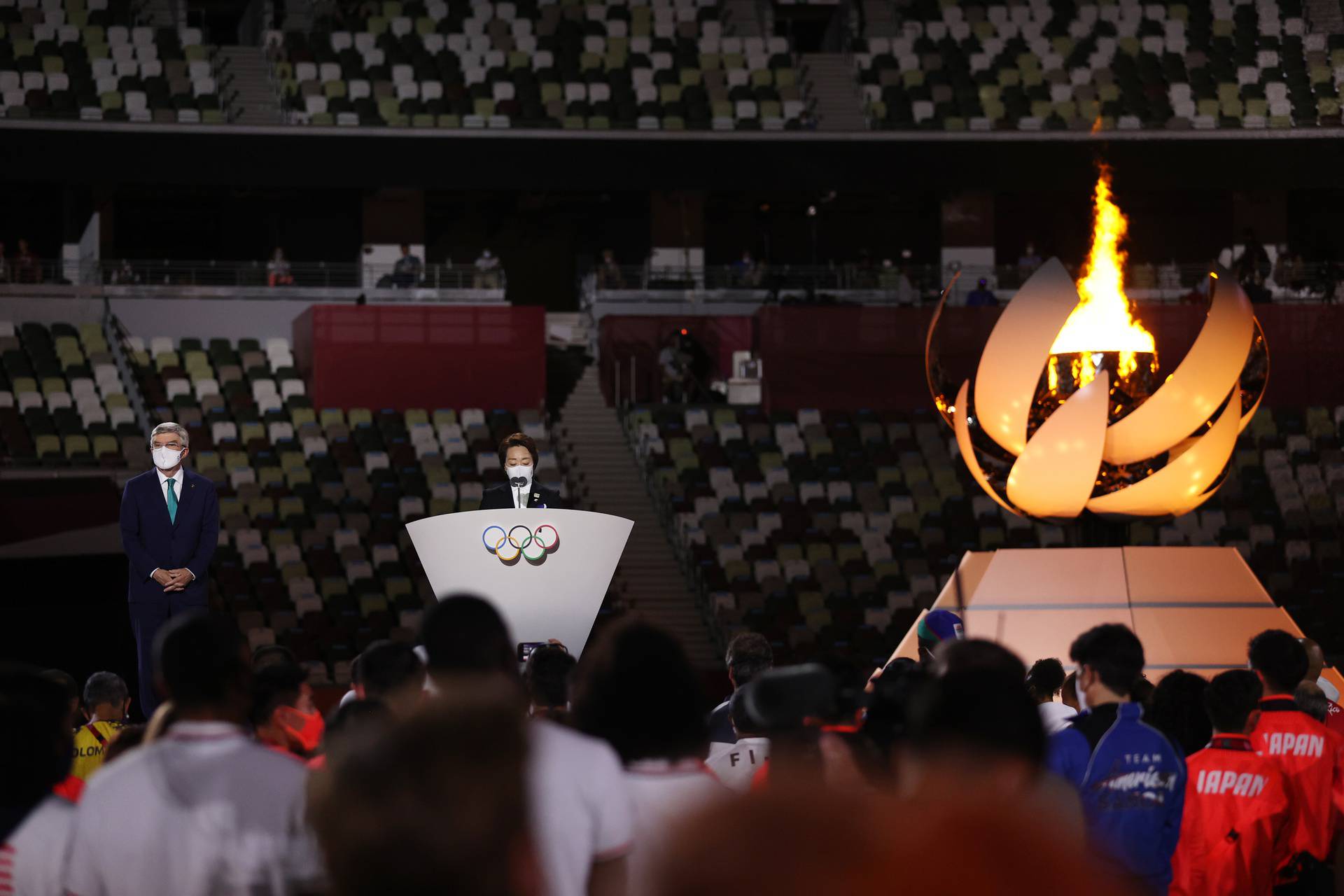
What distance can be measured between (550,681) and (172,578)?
7.77 ft

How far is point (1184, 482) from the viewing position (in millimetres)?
10375

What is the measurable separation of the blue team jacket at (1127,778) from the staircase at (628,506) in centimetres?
1060

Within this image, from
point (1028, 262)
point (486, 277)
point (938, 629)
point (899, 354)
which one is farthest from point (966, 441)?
point (1028, 262)

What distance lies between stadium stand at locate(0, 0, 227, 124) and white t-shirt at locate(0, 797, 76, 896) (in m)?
19.6

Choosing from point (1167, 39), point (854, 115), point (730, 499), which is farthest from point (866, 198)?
point (730, 499)

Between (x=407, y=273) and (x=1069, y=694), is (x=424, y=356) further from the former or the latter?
(x=1069, y=694)

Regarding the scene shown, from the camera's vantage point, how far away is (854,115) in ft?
75.6

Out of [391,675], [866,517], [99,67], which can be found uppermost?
[99,67]

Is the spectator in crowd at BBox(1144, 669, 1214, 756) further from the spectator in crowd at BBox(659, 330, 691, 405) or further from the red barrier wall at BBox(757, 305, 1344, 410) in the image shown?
the spectator in crowd at BBox(659, 330, 691, 405)

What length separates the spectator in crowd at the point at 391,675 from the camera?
4000 mm

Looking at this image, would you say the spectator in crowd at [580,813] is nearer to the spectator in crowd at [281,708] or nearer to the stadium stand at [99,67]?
the spectator in crowd at [281,708]

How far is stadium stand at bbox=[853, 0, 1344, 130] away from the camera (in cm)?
2259

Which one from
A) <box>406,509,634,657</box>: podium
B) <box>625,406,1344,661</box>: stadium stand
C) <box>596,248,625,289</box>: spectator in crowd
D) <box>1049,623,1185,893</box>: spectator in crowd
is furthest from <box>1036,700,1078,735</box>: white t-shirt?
<box>596,248,625,289</box>: spectator in crowd

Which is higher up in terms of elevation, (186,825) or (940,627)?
(186,825)
